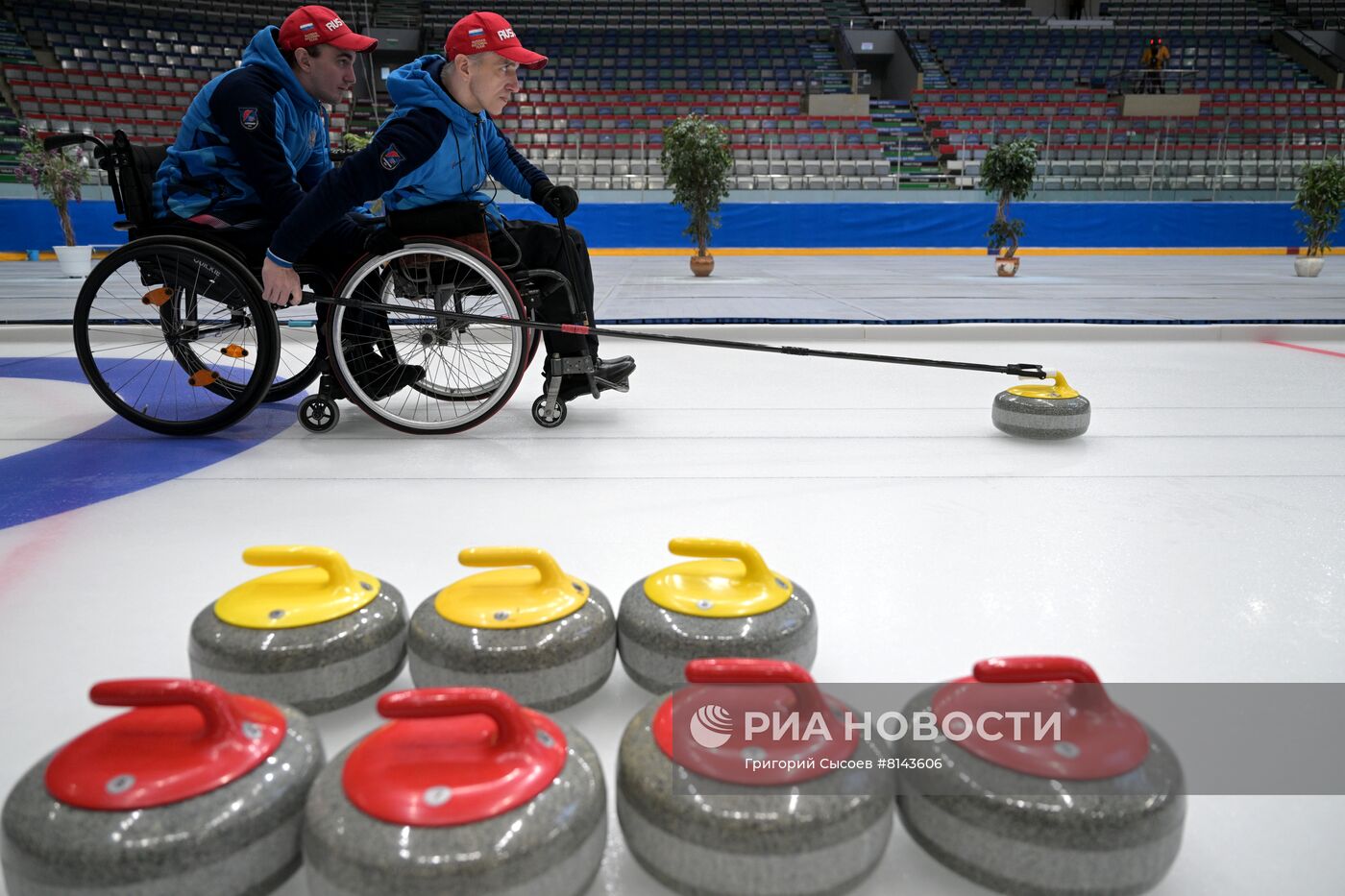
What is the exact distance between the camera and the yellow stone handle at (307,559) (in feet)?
2.79

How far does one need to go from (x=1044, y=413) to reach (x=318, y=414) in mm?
1721

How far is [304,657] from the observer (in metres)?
0.80

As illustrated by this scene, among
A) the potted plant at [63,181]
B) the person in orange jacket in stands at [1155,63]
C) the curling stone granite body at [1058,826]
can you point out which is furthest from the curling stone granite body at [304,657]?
the person in orange jacket in stands at [1155,63]

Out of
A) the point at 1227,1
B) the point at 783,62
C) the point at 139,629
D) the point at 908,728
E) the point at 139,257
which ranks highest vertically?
the point at 1227,1

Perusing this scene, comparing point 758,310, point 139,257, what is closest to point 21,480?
point 139,257

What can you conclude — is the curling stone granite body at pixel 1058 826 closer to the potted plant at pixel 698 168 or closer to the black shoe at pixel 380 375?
the black shoe at pixel 380 375

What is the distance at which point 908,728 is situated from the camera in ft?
2.17

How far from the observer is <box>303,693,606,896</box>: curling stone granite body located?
1.69 feet

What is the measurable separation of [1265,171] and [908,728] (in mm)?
14913

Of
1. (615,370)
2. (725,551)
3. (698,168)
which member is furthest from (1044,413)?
(698,168)

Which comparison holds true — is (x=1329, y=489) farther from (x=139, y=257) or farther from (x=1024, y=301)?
(x=1024, y=301)

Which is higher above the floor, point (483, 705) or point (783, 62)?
point (783, 62)

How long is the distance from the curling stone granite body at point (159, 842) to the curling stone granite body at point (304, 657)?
0.22 meters

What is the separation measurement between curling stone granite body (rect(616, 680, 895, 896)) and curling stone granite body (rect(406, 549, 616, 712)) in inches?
8.5
